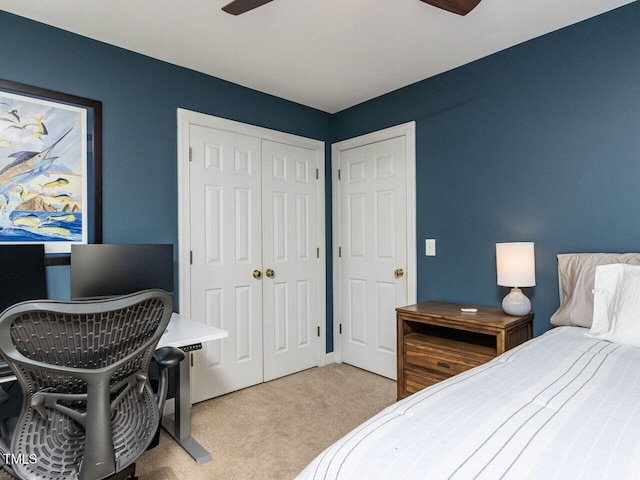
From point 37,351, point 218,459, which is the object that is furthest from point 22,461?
point 218,459

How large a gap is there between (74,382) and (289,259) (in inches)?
88.0

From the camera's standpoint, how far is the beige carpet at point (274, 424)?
2002 millimetres

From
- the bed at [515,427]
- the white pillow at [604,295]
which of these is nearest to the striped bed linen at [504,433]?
the bed at [515,427]

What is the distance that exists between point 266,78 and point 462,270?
212 centimetres

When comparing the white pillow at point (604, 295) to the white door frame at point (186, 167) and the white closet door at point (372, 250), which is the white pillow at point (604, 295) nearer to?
the white closet door at point (372, 250)

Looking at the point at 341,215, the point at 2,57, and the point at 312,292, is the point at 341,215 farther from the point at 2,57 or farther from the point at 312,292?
the point at 2,57

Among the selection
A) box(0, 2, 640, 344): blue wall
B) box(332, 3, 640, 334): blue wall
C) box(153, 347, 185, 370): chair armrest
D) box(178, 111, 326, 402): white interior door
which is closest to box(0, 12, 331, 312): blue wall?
box(0, 2, 640, 344): blue wall

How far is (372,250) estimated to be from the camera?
3.44 meters

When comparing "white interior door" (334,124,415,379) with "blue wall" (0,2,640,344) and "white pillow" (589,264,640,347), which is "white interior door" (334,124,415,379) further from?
"white pillow" (589,264,640,347)

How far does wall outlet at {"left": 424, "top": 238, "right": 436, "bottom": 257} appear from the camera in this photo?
3.02m

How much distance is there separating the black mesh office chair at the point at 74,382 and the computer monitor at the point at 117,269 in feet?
3.04

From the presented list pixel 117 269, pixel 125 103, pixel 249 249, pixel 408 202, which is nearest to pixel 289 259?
pixel 249 249

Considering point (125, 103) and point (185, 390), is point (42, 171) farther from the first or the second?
point (185, 390)

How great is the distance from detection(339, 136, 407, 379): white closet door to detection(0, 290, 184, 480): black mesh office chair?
7.44 feet
